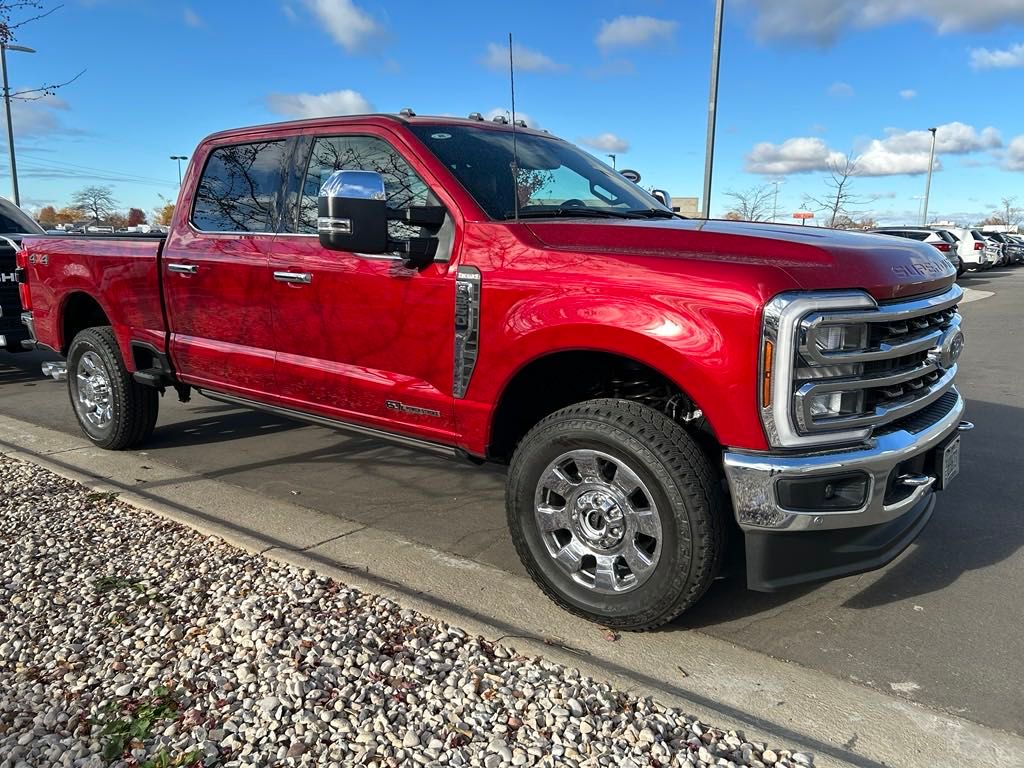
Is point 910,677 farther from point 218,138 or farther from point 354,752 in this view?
point 218,138

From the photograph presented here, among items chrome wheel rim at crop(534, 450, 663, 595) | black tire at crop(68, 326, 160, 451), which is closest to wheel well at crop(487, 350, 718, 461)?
chrome wheel rim at crop(534, 450, 663, 595)

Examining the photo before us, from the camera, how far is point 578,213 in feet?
12.7

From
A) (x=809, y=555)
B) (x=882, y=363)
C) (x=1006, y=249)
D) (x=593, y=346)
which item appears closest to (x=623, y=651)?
(x=809, y=555)

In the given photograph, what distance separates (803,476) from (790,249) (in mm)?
788

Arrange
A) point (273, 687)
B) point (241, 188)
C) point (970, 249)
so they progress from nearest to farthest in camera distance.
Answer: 1. point (273, 687)
2. point (241, 188)
3. point (970, 249)

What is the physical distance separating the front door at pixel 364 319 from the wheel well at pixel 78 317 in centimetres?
240

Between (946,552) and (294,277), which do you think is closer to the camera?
(946,552)

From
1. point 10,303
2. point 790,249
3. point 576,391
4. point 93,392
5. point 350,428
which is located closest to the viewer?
point 790,249

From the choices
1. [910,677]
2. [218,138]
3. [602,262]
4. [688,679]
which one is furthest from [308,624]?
[218,138]

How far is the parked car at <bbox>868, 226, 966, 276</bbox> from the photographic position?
2406cm

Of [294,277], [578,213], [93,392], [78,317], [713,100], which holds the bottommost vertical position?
[93,392]

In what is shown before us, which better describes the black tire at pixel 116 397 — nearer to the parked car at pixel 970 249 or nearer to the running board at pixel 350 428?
the running board at pixel 350 428

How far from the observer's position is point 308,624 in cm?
308

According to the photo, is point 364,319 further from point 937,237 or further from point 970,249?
point 970,249
